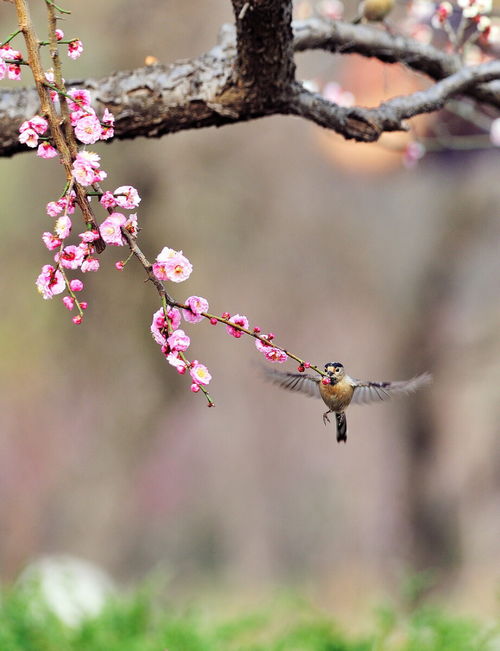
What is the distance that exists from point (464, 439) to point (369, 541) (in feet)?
2.27

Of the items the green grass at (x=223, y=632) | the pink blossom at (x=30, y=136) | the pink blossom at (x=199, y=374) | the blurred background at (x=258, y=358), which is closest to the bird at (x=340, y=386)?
the pink blossom at (x=199, y=374)

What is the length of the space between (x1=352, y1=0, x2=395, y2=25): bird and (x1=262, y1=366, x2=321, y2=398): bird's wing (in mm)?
895

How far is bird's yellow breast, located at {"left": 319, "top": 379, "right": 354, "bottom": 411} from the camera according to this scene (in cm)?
97

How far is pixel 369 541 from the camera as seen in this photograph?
384 cm

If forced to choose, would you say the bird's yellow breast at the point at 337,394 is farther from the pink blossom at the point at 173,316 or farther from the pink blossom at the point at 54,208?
the pink blossom at the point at 54,208

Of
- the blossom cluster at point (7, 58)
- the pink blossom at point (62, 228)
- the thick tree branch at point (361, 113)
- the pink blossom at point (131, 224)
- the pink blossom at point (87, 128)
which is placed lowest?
the pink blossom at point (62, 228)

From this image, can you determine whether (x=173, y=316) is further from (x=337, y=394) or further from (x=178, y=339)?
(x=337, y=394)

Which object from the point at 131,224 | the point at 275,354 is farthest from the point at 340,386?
the point at 131,224

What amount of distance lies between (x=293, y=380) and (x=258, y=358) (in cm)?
260

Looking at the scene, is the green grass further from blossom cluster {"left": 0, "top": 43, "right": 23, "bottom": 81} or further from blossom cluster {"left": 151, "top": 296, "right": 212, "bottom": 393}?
blossom cluster {"left": 0, "top": 43, "right": 23, "bottom": 81}

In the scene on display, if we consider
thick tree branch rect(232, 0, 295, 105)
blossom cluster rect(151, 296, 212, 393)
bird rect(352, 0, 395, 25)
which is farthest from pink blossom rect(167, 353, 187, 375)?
bird rect(352, 0, 395, 25)

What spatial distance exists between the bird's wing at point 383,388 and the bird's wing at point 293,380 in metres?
0.06

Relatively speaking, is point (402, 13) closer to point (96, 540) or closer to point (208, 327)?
point (208, 327)

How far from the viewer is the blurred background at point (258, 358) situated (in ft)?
12.0
